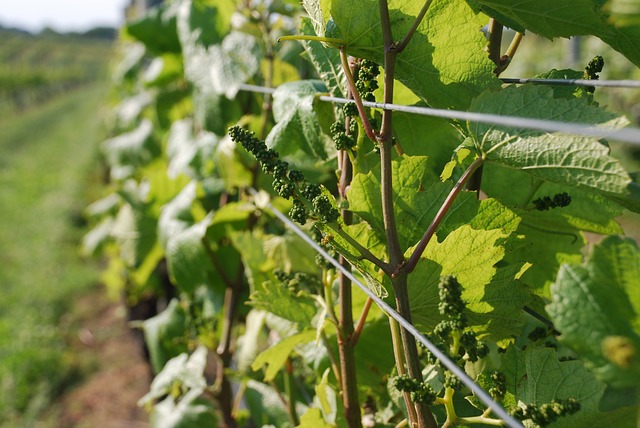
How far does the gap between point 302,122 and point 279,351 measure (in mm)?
410

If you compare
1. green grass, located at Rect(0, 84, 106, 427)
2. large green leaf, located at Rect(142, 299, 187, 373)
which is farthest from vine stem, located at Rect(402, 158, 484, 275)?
green grass, located at Rect(0, 84, 106, 427)

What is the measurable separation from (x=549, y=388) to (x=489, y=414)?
79 millimetres

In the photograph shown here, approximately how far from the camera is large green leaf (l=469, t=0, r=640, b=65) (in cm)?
75

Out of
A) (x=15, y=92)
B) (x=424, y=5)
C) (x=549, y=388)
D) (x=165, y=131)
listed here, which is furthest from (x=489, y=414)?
(x=15, y=92)

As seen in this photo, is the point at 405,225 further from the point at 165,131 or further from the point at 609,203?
the point at 165,131

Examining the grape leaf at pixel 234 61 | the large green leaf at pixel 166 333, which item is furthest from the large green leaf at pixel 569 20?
the large green leaf at pixel 166 333

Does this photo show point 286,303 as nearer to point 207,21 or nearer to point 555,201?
point 555,201

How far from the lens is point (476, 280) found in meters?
0.80

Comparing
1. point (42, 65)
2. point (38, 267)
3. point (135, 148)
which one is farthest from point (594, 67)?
point (42, 65)

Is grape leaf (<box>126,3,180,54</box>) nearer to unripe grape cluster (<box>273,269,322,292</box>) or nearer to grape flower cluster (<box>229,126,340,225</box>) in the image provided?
unripe grape cluster (<box>273,269,322,292</box>)

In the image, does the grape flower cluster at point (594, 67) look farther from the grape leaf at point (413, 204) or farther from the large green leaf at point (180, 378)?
the large green leaf at point (180, 378)

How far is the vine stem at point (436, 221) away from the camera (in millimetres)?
773

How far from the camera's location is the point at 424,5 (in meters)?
0.77

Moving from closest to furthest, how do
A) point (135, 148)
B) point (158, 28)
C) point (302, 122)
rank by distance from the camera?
1. point (302, 122)
2. point (158, 28)
3. point (135, 148)
